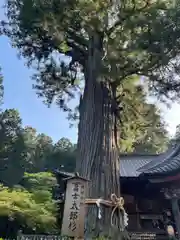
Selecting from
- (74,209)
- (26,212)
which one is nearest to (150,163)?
(26,212)

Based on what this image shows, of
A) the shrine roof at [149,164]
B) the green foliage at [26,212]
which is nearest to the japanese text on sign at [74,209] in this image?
the shrine roof at [149,164]

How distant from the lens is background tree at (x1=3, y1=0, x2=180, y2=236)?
6.37 metres

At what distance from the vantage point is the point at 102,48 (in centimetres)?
792

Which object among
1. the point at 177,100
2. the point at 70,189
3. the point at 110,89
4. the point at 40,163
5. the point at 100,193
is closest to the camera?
the point at 70,189

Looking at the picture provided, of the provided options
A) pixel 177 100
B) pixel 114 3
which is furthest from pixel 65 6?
pixel 177 100

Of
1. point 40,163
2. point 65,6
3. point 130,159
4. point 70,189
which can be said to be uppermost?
point 40,163

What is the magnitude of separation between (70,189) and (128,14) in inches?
211

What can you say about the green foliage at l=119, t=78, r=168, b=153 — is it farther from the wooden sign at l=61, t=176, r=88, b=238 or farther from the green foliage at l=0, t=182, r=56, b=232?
the wooden sign at l=61, t=176, r=88, b=238

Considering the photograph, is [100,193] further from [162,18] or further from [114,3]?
[114,3]

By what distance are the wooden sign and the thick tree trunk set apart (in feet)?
3.32

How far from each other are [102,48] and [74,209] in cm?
499

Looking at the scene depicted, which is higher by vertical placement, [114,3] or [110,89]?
[114,3]

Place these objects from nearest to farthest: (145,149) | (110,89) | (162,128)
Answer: (110,89) → (162,128) → (145,149)

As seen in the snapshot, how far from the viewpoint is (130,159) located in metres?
12.2
